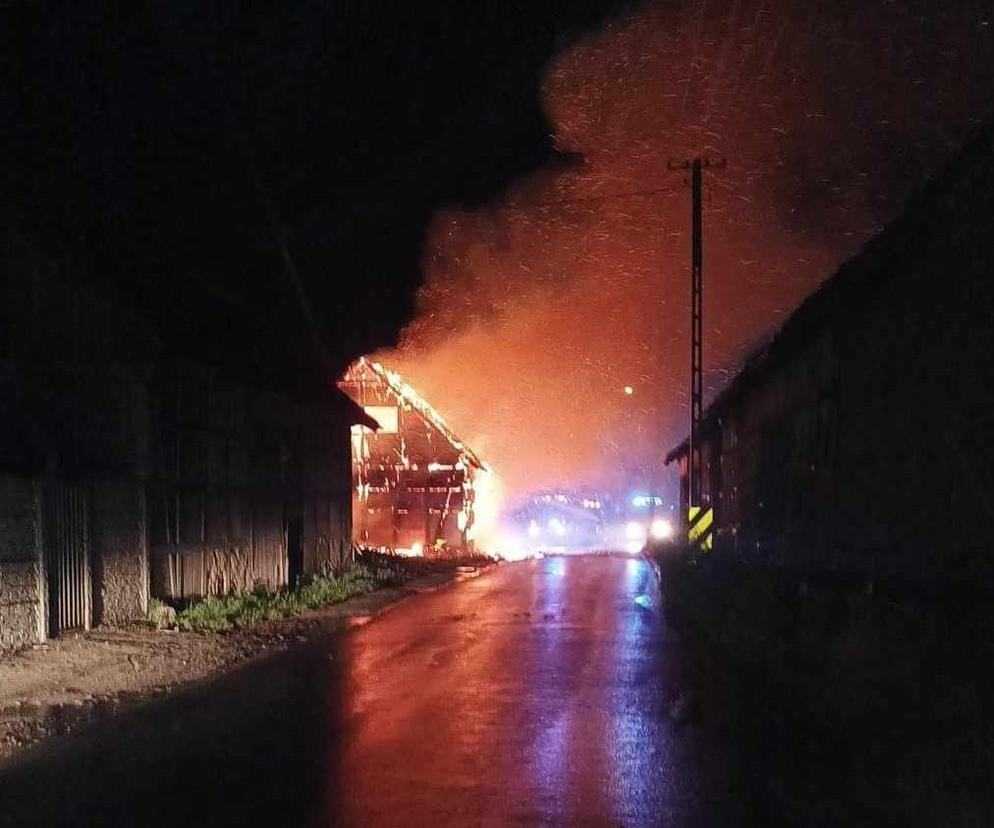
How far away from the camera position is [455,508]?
43.1 meters

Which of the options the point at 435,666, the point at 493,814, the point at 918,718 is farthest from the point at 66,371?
the point at 918,718

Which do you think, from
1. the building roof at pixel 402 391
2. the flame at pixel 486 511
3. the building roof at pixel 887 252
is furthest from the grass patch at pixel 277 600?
the flame at pixel 486 511

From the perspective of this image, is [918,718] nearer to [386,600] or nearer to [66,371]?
[66,371]

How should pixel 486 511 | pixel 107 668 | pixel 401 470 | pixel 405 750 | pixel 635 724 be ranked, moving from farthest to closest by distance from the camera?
pixel 486 511 → pixel 401 470 → pixel 107 668 → pixel 635 724 → pixel 405 750

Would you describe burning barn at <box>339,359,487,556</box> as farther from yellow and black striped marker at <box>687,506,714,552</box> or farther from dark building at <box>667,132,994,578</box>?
dark building at <box>667,132,994,578</box>

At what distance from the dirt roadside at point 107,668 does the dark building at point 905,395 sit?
24.5 feet

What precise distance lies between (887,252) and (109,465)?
1089cm

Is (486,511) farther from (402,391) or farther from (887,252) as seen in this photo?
(887,252)

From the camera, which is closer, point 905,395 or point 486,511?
point 905,395

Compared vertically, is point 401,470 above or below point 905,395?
below

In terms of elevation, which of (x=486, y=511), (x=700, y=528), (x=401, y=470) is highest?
(x=401, y=470)

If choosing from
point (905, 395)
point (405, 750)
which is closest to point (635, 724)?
point (405, 750)

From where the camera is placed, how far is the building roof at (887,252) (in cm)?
823

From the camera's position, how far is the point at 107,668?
39.0ft
